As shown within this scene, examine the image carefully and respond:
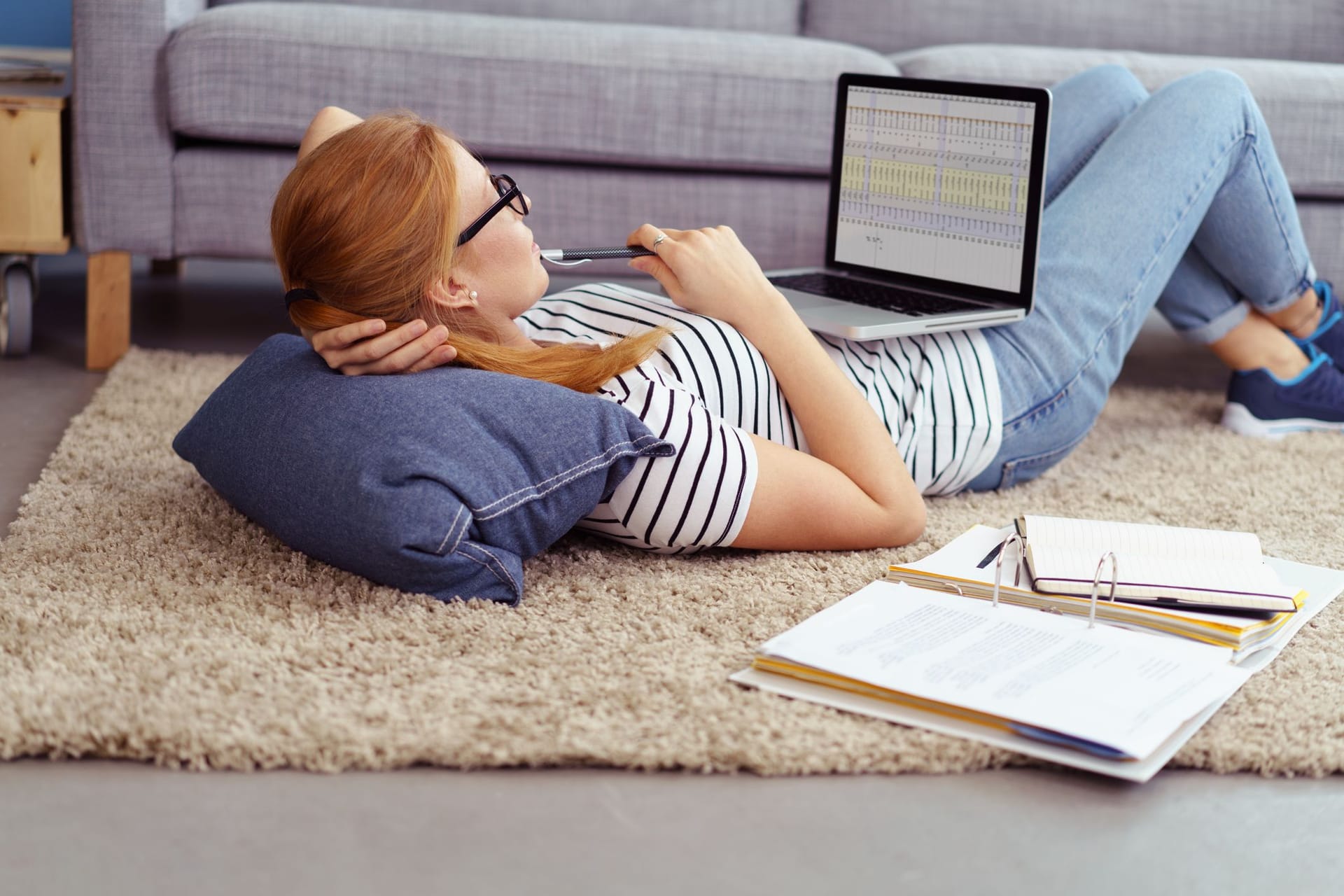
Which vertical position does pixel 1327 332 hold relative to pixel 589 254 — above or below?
below

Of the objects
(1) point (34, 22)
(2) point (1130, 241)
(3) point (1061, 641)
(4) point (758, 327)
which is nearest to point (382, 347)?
(4) point (758, 327)

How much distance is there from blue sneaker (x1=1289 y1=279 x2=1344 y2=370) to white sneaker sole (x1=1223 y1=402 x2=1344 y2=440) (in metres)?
0.11

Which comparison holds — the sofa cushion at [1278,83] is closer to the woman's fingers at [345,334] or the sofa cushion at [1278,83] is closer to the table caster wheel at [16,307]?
the woman's fingers at [345,334]

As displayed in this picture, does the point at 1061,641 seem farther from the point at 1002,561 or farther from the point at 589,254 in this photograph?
the point at 589,254

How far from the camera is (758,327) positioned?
1.31m

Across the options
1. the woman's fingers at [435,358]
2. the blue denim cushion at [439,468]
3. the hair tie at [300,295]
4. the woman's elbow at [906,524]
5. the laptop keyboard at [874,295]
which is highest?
the hair tie at [300,295]

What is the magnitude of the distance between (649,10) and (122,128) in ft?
3.85

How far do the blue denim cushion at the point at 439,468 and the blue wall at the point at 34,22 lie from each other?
2549 millimetres

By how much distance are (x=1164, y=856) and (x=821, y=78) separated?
1.62 meters

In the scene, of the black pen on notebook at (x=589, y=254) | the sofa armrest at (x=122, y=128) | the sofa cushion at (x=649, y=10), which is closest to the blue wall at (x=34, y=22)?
the sofa cushion at (x=649, y=10)

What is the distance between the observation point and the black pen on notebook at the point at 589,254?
1317 millimetres

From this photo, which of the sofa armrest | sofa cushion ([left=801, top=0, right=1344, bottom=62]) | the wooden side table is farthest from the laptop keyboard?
sofa cushion ([left=801, top=0, right=1344, bottom=62])

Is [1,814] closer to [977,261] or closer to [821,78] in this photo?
[977,261]

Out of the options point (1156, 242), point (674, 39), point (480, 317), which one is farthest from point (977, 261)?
point (674, 39)
